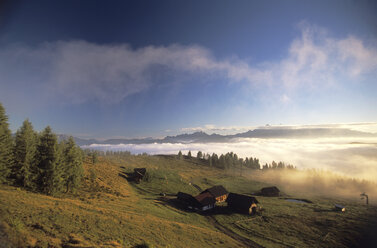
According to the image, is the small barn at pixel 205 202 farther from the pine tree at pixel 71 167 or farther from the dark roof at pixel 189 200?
the pine tree at pixel 71 167

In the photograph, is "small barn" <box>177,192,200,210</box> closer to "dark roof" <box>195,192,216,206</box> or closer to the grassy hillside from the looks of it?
"dark roof" <box>195,192,216,206</box>

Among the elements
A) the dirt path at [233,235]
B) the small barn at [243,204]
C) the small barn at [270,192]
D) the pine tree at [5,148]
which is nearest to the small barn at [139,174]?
the small barn at [243,204]

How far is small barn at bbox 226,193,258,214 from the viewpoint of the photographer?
2127 inches

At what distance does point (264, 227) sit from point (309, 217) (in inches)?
822

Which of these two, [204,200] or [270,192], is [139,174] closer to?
[204,200]

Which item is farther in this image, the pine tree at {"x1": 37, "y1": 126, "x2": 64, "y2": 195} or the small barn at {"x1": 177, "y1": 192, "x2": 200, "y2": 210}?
the small barn at {"x1": 177, "y1": 192, "x2": 200, "y2": 210}

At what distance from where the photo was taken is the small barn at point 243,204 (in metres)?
54.0

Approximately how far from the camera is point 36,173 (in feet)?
106

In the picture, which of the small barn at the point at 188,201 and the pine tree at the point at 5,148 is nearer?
the pine tree at the point at 5,148

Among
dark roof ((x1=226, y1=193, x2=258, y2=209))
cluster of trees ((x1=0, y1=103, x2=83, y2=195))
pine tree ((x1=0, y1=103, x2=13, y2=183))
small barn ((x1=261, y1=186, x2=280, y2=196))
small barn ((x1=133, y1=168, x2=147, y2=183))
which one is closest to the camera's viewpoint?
pine tree ((x1=0, y1=103, x2=13, y2=183))

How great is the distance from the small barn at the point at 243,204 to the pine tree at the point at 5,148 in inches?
2417

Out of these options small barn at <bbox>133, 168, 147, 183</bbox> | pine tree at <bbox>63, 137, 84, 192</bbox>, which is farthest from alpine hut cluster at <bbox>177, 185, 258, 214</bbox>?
pine tree at <bbox>63, 137, 84, 192</bbox>

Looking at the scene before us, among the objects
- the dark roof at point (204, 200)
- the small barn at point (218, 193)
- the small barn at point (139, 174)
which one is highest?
the small barn at point (139, 174)

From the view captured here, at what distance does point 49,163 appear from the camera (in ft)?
108
